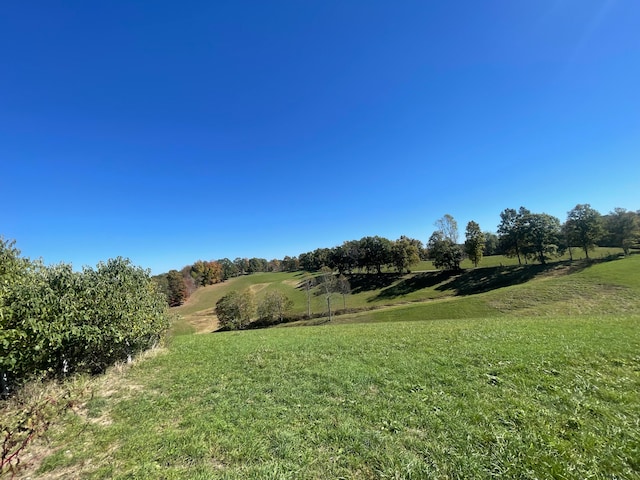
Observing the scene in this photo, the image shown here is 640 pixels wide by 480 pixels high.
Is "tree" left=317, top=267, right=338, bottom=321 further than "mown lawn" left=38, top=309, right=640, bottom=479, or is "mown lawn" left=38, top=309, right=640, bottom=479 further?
"tree" left=317, top=267, right=338, bottom=321

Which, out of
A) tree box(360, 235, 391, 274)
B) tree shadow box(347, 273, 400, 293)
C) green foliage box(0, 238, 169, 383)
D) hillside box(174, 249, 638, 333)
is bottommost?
hillside box(174, 249, 638, 333)

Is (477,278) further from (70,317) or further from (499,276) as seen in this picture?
(70,317)

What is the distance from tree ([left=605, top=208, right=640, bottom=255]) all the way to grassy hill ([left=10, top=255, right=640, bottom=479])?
5929 centimetres

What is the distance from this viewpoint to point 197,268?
120938 mm

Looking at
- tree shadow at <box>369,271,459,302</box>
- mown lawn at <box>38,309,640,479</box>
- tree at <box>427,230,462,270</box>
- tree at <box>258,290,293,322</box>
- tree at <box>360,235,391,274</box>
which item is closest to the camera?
mown lawn at <box>38,309,640,479</box>

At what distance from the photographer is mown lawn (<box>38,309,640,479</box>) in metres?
4.37

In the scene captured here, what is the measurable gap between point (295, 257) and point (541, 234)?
116640 mm

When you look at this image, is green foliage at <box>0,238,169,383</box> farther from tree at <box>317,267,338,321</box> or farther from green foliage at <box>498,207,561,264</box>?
green foliage at <box>498,207,561,264</box>

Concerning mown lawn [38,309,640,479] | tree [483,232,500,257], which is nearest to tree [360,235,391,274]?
tree [483,232,500,257]

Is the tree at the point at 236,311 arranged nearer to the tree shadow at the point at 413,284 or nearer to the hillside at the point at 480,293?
the hillside at the point at 480,293

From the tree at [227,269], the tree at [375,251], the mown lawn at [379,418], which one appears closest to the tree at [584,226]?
the tree at [375,251]

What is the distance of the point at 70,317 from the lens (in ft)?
29.8

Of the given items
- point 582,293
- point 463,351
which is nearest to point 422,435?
point 463,351

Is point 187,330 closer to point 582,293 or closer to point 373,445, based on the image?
point 373,445
